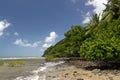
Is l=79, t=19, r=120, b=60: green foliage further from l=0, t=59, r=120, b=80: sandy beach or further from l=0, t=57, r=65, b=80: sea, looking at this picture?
l=0, t=57, r=65, b=80: sea

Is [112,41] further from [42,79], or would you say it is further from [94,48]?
[42,79]

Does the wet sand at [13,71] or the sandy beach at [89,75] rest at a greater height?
the wet sand at [13,71]

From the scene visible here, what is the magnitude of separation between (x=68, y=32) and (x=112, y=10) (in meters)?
31.5

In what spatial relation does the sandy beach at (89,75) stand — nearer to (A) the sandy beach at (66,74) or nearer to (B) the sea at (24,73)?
(A) the sandy beach at (66,74)

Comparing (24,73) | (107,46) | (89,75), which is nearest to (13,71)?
(24,73)

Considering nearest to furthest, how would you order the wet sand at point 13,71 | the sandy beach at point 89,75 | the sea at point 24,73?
the sandy beach at point 89,75
the sea at point 24,73
the wet sand at point 13,71

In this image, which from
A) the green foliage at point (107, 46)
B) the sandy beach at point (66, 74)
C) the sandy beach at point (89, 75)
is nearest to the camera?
the sandy beach at point (89, 75)

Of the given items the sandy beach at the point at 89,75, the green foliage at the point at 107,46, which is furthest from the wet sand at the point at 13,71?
the green foliage at the point at 107,46

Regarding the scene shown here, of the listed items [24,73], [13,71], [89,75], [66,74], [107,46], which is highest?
[107,46]

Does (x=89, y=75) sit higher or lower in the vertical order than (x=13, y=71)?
lower

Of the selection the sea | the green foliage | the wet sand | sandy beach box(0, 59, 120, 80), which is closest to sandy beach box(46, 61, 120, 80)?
sandy beach box(0, 59, 120, 80)

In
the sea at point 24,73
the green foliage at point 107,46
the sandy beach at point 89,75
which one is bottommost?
the sandy beach at point 89,75

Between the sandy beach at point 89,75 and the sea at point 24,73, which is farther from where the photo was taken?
the sea at point 24,73

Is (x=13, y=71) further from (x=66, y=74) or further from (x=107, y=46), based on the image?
(x=107, y=46)
